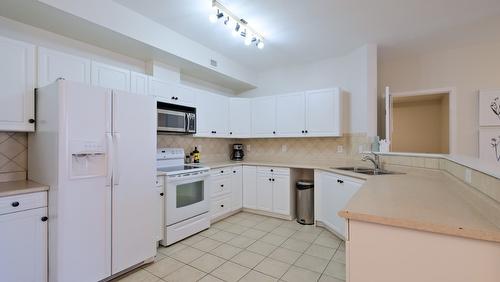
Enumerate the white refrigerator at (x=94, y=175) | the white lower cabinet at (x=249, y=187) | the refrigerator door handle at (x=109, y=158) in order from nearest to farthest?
1. the white refrigerator at (x=94, y=175)
2. the refrigerator door handle at (x=109, y=158)
3. the white lower cabinet at (x=249, y=187)

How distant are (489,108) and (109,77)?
491 centimetres

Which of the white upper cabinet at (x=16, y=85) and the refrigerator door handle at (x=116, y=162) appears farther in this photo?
the refrigerator door handle at (x=116, y=162)

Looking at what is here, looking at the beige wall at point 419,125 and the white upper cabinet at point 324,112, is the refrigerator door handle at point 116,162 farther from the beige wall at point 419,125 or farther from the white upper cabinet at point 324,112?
the beige wall at point 419,125

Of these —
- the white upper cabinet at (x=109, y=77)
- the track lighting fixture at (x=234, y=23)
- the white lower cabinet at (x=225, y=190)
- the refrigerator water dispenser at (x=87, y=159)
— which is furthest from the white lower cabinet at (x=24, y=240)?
the track lighting fixture at (x=234, y=23)

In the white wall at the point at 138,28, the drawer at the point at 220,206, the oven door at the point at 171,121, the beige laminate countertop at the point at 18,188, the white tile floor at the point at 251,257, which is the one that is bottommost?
the white tile floor at the point at 251,257

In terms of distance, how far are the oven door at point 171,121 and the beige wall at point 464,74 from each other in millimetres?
3622

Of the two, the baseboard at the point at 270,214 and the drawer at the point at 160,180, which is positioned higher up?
the drawer at the point at 160,180

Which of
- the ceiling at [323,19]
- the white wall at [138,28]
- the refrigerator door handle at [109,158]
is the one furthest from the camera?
the ceiling at [323,19]

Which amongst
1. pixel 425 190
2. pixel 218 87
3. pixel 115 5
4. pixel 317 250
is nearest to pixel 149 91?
pixel 115 5

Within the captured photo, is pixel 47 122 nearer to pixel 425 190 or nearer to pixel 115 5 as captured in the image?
pixel 115 5

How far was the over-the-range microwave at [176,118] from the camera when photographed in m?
3.04

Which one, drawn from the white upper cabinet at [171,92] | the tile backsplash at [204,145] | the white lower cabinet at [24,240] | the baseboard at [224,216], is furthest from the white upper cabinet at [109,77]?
the baseboard at [224,216]

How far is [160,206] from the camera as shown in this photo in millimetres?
2664

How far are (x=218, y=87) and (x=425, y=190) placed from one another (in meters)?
3.77
